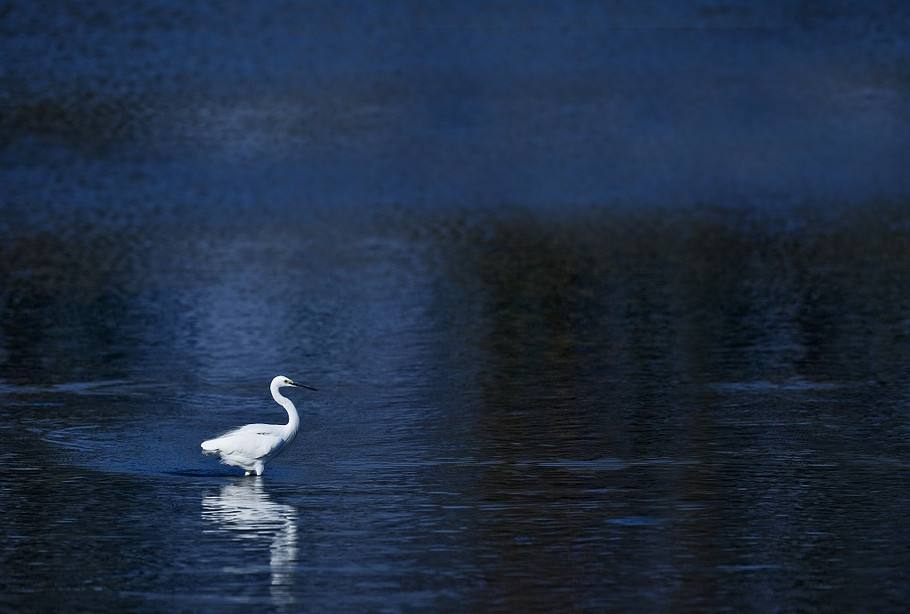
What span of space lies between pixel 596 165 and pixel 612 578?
40.3 meters

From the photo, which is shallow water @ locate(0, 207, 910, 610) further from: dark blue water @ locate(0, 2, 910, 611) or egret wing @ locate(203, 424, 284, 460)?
egret wing @ locate(203, 424, 284, 460)

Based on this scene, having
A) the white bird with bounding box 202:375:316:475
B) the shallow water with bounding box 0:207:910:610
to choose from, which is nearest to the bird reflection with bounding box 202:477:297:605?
the shallow water with bounding box 0:207:910:610

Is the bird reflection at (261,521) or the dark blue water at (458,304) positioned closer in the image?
the bird reflection at (261,521)

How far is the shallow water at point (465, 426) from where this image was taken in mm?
15352

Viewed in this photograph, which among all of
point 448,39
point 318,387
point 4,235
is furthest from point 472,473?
point 448,39

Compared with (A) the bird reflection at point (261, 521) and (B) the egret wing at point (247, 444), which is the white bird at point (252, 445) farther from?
(A) the bird reflection at point (261, 521)

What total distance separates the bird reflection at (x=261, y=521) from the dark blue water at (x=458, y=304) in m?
0.06

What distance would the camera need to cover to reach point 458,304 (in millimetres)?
32594

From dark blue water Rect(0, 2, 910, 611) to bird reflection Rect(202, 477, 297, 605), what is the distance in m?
0.06

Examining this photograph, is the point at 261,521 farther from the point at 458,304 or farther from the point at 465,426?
the point at 458,304

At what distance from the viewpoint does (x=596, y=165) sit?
5481cm

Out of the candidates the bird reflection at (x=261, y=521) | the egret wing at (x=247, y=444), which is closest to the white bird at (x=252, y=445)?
the egret wing at (x=247, y=444)

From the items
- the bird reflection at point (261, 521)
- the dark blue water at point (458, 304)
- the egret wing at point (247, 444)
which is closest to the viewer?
the bird reflection at point (261, 521)

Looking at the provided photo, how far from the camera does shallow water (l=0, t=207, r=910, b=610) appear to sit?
1535cm
